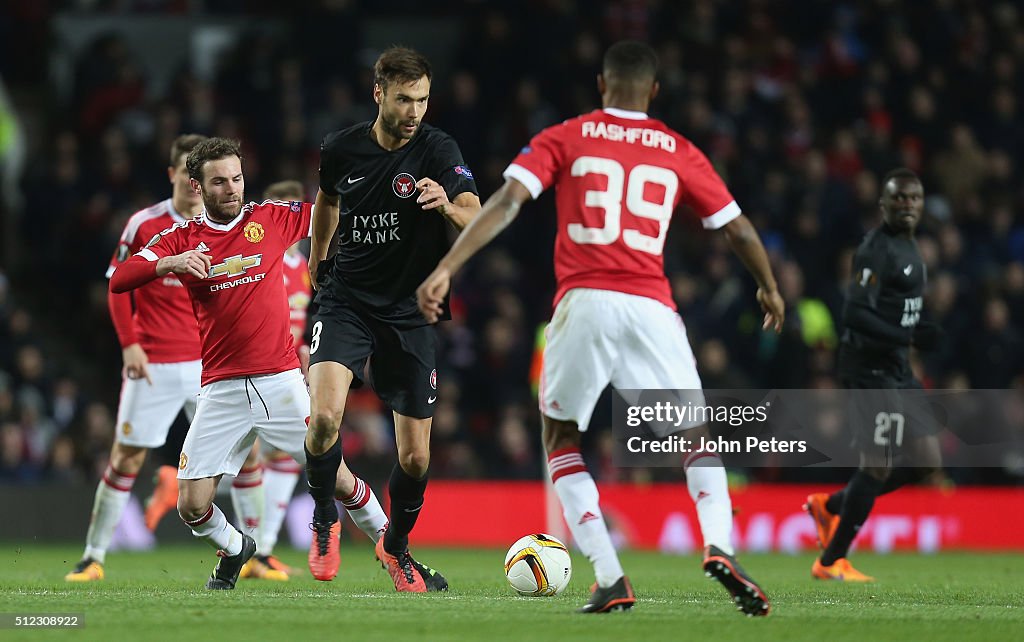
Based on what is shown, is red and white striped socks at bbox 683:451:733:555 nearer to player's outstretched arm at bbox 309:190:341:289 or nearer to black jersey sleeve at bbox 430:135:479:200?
black jersey sleeve at bbox 430:135:479:200

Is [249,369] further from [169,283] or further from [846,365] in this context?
[846,365]

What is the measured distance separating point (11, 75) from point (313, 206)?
1132 cm

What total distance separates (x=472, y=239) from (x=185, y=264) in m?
1.82

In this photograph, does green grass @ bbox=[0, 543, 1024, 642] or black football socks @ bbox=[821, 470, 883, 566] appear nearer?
green grass @ bbox=[0, 543, 1024, 642]

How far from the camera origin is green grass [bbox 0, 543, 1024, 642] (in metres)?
5.49

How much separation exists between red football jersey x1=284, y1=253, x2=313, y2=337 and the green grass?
1.58 meters

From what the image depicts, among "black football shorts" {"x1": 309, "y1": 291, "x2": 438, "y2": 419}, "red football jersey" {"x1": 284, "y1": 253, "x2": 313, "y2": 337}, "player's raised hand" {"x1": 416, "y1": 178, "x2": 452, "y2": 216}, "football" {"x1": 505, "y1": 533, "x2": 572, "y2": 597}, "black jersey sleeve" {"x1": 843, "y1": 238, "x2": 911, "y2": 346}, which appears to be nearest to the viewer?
"player's raised hand" {"x1": 416, "y1": 178, "x2": 452, "y2": 216}

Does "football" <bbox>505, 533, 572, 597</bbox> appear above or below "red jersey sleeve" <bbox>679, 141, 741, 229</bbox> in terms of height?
below

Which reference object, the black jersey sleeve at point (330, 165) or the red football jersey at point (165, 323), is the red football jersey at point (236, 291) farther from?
the red football jersey at point (165, 323)

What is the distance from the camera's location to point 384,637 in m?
5.35

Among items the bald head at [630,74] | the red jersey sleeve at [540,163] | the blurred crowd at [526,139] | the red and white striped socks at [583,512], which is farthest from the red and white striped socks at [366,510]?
the blurred crowd at [526,139]

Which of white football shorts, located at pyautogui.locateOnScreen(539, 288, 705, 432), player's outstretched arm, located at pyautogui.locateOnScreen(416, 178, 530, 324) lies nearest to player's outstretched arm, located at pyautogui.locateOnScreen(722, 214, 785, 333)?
white football shorts, located at pyautogui.locateOnScreen(539, 288, 705, 432)

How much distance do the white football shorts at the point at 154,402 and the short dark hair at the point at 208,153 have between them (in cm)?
167

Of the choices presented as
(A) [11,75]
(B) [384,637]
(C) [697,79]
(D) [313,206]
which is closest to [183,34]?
(A) [11,75]
